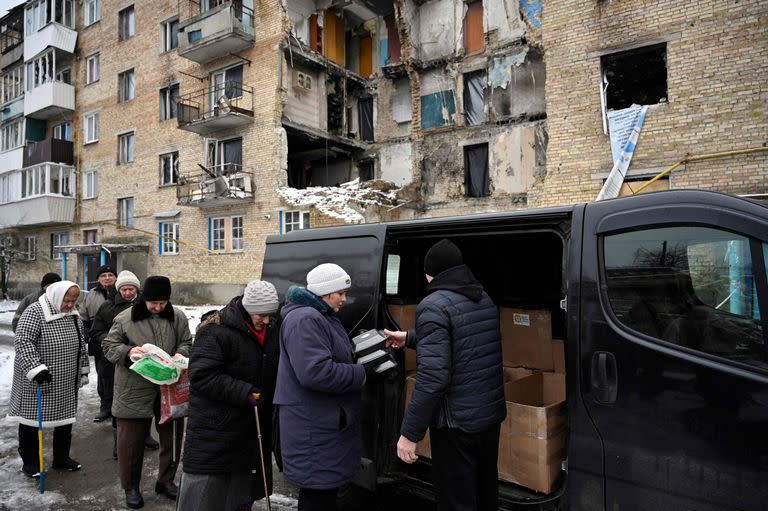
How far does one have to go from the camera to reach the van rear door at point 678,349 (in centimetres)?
202

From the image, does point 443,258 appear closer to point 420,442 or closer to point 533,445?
point 533,445

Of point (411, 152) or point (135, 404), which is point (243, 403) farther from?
point (411, 152)

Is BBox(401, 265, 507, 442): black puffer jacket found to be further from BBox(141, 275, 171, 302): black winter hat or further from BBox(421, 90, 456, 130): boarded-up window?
BBox(421, 90, 456, 130): boarded-up window

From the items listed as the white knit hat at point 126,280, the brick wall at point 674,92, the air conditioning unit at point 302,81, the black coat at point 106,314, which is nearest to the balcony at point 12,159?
the air conditioning unit at point 302,81

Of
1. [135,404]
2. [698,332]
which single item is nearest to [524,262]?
[698,332]

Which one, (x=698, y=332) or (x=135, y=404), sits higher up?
(x=698, y=332)

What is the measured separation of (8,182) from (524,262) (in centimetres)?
3111

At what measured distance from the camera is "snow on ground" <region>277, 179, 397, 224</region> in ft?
51.5

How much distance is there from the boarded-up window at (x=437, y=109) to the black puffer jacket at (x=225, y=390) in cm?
1648

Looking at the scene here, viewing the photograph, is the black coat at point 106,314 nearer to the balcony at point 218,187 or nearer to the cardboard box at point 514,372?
the cardboard box at point 514,372

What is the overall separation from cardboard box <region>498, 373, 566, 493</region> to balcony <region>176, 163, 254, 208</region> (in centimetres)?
1604

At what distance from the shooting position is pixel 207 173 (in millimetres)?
18984

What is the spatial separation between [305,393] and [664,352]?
1.87m

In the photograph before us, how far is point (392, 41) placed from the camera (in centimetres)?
2003
